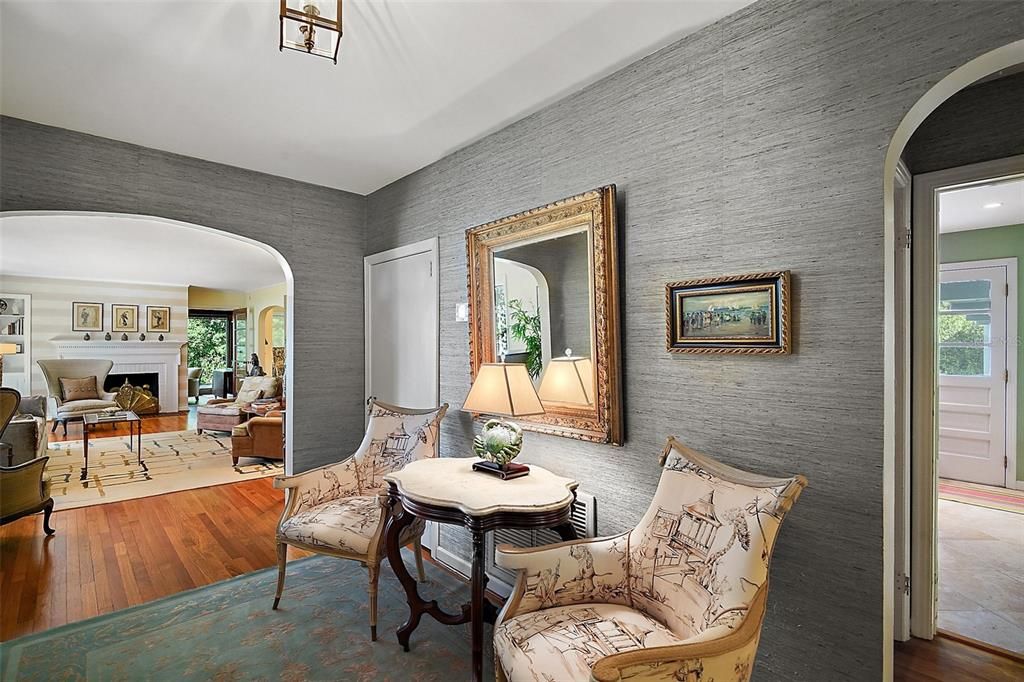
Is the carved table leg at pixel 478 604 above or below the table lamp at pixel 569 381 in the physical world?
below

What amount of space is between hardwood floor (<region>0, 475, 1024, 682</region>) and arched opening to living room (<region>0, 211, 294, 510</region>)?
62cm

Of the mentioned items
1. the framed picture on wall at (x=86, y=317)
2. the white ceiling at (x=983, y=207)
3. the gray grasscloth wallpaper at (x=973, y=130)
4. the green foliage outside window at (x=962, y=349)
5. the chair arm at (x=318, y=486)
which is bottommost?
the chair arm at (x=318, y=486)

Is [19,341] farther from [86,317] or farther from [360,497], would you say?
[360,497]

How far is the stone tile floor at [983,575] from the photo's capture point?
2.47m

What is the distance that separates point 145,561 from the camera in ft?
10.5

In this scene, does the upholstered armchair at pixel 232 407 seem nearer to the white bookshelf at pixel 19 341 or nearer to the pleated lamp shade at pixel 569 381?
the white bookshelf at pixel 19 341

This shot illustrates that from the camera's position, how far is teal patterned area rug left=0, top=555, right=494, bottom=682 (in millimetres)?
2136

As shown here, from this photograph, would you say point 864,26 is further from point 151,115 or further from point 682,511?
point 151,115

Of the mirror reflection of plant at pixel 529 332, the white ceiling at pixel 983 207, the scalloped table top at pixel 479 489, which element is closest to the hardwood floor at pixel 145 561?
the scalloped table top at pixel 479 489

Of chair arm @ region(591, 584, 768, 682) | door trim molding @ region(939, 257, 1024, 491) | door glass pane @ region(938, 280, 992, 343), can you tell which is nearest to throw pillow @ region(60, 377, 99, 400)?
chair arm @ region(591, 584, 768, 682)

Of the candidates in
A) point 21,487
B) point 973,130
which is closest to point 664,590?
point 973,130

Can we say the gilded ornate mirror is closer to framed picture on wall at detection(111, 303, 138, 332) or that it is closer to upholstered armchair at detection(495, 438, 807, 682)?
upholstered armchair at detection(495, 438, 807, 682)

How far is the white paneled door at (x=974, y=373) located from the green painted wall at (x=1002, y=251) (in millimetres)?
93

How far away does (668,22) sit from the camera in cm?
196
